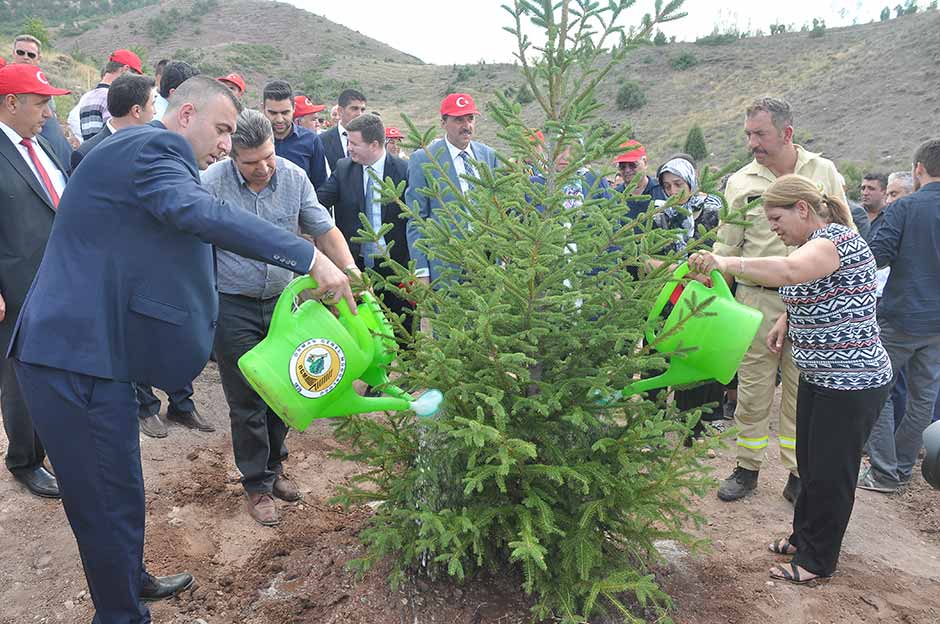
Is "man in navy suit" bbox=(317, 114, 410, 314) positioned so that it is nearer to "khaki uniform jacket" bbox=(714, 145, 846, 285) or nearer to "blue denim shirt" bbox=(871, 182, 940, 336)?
"khaki uniform jacket" bbox=(714, 145, 846, 285)

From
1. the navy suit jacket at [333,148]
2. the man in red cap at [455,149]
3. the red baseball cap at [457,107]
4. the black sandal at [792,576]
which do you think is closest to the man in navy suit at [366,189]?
the man in red cap at [455,149]

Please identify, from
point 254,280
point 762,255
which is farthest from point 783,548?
point 254,280

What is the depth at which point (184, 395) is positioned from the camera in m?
4.33

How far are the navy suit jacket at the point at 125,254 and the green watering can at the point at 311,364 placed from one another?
0.18 meters

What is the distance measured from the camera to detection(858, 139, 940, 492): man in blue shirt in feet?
12.8

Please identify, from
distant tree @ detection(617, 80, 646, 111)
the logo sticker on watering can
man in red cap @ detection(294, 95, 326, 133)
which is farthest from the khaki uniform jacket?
distant tree @ detection(617, 80, 646, 111)

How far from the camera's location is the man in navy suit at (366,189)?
4602 mm

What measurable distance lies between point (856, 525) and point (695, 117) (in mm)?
26616

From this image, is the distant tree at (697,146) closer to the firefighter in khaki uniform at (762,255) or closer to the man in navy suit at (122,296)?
the firefighter in khaki uniform at (762,255)

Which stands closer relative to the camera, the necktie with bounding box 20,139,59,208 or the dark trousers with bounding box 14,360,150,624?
the dark trousers with bounding box 14,360,150,624

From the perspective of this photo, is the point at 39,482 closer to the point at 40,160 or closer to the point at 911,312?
the point at 40,160

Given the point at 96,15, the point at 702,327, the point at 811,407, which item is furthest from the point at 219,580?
the point at 96,15

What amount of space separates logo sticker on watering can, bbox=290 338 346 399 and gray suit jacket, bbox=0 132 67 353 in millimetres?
2154

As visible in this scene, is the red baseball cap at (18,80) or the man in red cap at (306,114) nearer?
the red baseball cap at (18,80)
